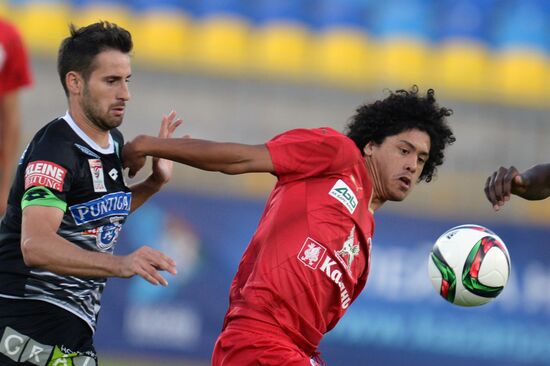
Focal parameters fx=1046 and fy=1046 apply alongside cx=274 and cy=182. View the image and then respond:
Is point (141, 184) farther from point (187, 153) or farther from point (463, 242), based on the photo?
point (463, 242)

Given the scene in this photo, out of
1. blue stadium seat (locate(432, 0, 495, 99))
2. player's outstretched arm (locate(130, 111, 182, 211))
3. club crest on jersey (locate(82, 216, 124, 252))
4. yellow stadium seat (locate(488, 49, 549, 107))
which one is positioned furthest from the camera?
blue stadium seat (locate(432, 0, 495, 99))

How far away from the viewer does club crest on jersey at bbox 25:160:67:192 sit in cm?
466

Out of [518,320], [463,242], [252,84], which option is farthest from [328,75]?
[463,242]

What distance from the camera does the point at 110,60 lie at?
4.98 m

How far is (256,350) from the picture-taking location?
Answer: 201 inches

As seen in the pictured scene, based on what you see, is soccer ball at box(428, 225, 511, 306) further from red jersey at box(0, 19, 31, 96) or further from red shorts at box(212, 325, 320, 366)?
red jersey at box(0, 19, 31, 96)

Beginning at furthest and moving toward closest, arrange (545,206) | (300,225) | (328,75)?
(328,75), (545,206), (300,225)

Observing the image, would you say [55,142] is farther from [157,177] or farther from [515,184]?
[515,184]

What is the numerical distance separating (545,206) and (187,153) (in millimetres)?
9061

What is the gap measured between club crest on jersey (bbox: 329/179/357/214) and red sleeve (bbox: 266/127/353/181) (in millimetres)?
78

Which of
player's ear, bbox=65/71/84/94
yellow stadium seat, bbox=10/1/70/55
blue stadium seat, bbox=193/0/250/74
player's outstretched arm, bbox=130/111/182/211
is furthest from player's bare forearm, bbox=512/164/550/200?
yellow stadium seat, bbox=10/1/70/55

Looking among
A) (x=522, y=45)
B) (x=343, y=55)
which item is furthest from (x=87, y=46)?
(x=522, y=45)

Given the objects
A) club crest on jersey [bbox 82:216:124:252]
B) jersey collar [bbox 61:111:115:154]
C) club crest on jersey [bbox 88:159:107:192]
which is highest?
jersey collar [bbox 61:111:115:154]

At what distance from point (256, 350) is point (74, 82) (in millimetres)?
1568
